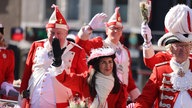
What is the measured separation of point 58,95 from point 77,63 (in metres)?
0.42

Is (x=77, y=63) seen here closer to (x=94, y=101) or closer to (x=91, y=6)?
(x=94, y=101)

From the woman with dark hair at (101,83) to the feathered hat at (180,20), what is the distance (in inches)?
26.4

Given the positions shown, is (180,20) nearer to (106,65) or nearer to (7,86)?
(106,65)

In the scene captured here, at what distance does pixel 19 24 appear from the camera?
21.3m

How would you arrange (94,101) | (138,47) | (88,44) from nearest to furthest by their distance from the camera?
(94,101), (88,44), (138,47)

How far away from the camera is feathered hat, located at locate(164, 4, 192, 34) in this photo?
484cm

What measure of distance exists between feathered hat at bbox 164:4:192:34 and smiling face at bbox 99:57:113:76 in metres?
0.64

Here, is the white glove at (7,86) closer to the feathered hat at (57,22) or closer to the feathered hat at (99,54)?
the feathered hat at (57,22)

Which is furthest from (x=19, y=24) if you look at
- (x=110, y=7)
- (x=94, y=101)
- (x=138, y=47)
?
(x=94, y=101)

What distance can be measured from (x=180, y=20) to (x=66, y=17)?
16.2 meters

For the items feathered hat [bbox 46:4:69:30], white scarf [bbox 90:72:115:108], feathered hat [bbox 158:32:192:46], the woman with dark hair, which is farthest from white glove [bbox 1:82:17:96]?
feathered hat [bbox 158:32:192:46]

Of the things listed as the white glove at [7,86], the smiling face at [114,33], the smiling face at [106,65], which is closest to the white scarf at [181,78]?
the smiling face at [106,65]

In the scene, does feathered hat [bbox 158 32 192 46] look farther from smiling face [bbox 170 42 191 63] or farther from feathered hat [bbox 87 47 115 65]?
feathered hat [bbox 87 47 115 65]

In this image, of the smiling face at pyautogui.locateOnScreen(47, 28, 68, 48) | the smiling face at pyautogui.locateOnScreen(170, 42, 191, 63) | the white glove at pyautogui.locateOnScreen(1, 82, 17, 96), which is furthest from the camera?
the white glove at pyautogui.locateOnScreen(1, 82, 17, 96)
